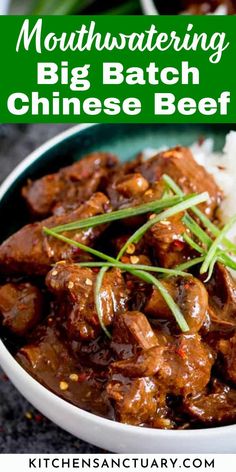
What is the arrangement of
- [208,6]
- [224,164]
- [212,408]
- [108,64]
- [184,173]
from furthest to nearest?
[208,6]
[224,164]
[108,64]
[184,173]
[212,408]

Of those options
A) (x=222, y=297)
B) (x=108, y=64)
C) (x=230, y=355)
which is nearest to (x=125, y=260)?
(x=222, y=297)

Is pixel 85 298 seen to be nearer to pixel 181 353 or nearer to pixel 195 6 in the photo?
pixel 181 353

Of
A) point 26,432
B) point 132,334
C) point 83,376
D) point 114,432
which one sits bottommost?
point 26,432

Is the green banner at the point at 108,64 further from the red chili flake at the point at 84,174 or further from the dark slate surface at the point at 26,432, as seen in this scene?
the dark slate surface at the point at 26,432

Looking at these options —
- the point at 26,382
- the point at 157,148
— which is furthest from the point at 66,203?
the point at 26,382

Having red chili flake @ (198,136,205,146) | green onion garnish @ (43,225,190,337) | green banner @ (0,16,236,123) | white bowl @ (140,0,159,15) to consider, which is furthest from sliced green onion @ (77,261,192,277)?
white bowl @ (140,0,159,15)

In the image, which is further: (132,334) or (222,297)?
(222,297)

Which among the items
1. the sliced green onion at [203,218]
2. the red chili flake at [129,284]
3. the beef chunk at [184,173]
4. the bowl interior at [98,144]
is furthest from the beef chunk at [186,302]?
the bowl interior at [98,144]
